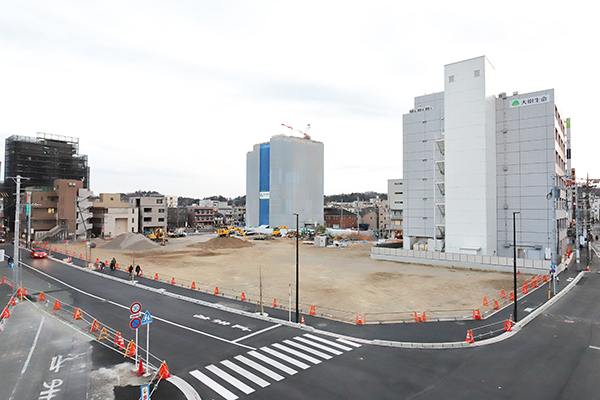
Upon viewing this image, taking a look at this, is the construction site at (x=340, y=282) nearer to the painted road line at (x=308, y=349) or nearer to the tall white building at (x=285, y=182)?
the painted road line at (x=308, y=349)

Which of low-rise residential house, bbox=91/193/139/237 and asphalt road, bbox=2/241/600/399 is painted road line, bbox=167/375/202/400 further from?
low-rise residential house, bbox=91/193/139/237

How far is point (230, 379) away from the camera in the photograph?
13094 millimetres

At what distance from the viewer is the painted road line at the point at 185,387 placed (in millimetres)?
11846

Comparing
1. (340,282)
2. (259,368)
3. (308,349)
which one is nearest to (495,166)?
(340,282)

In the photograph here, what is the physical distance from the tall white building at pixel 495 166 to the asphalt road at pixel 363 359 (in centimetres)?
2257

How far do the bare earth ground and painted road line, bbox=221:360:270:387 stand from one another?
10.7m

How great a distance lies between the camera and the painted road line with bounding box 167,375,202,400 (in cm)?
1185

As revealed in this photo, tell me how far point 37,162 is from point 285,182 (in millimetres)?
70240

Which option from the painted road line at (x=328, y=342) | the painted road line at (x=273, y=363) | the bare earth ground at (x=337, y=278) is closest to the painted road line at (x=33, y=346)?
the painted road line at (x=273, y=363)

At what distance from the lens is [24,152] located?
3477 inches

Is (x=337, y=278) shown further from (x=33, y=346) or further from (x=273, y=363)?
(x=33, y=346)

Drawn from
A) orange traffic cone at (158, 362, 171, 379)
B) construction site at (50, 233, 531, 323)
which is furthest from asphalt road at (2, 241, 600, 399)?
construction site at (50, 233, 531, 323)

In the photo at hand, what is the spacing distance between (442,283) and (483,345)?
17006 millimetres

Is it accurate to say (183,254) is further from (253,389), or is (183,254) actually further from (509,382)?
(509,382)
